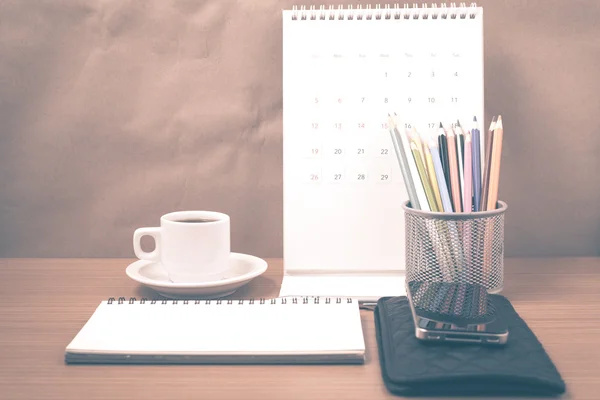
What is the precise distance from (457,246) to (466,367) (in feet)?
0.66

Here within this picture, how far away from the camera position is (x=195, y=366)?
0.58m

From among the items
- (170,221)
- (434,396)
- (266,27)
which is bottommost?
(434,396)

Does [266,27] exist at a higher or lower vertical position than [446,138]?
higher

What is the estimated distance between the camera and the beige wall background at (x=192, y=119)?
35.8 inches

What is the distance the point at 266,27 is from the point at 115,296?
1.30 feet

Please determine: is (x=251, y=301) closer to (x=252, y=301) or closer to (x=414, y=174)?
(x=252, y=301)

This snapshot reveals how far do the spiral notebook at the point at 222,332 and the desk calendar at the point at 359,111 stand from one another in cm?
13

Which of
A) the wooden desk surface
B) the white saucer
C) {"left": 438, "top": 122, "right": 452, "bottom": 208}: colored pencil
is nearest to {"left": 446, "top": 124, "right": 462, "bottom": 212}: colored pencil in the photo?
{"left": 438, "top": 122, "right": 452, "bottom": 208}: colored pencil

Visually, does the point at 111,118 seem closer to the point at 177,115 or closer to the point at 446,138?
the point at 177,115

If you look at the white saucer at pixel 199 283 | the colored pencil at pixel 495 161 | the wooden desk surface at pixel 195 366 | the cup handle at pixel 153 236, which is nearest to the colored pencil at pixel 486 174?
the colored pencil at pixel 495 161

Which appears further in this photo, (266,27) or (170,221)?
(266,27)

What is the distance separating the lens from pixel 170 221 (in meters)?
0.77

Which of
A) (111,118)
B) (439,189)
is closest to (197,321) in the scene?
(439,189)

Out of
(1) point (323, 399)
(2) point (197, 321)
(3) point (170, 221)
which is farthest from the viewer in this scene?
(3) point (170, 221)
